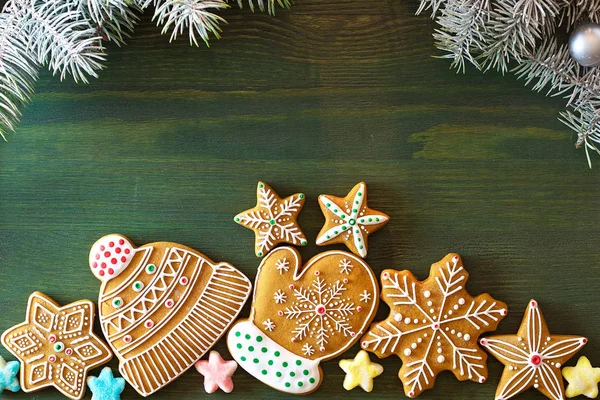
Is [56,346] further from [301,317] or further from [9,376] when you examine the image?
[301,317]

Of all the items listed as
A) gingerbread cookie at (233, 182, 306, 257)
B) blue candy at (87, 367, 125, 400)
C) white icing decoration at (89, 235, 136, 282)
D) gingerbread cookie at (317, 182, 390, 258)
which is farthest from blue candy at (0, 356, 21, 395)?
gingerbread cookie at (317, 182, 390, 258)

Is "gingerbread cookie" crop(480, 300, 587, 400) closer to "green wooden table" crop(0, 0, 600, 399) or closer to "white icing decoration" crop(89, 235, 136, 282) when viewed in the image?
"green wooden table" crop(0, 0, 600, 399)

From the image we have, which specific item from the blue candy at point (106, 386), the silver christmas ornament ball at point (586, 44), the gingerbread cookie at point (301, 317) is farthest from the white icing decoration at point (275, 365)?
the silver christmas ornament ball at point (586, 44)

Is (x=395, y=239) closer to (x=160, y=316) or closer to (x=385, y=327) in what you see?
(x=385, y=327)

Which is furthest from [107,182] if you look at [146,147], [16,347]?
[16,347]

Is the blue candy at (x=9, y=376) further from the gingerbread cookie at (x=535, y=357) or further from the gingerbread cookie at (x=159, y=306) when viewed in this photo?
the gingerbread cookie at (x=535, y=357)

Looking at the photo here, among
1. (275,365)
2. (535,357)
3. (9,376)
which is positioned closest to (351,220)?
(275,365)

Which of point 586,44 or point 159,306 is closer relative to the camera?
point 586,44
